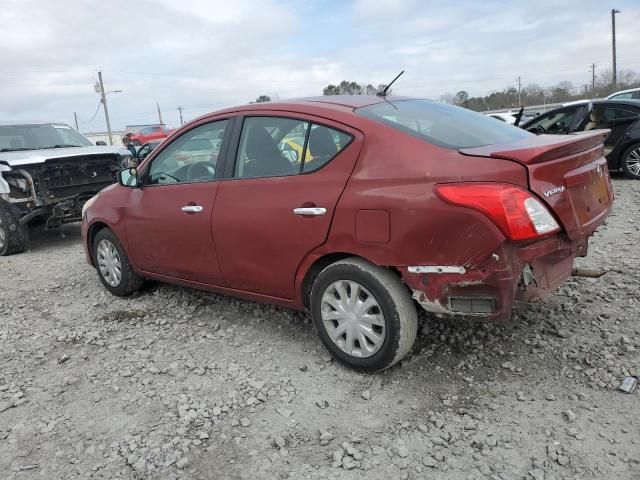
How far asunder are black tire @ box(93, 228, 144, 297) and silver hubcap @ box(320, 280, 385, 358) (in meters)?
2.35

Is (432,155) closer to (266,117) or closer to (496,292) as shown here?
(496,292)

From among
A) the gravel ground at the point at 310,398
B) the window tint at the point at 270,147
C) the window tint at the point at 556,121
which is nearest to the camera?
the gravel ground at the point at 310,398

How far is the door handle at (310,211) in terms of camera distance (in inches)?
120

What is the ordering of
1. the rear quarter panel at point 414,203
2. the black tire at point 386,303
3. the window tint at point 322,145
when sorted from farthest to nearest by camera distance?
1. the window tint at point 322,145
2. the black tire at point 386,303
3. the rear quarter panel at point 414,203

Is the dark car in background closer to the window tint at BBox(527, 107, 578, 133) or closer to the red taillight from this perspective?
the window tint at BBox(527, 107, 578, 133)

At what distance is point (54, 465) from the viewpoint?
2.58 meters

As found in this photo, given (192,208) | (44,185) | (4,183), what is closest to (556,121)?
(192,208)

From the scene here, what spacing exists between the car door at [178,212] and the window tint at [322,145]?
814 millimetres

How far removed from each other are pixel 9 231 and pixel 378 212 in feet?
20.5

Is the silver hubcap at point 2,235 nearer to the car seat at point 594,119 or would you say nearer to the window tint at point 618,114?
the car seat at point 594,119

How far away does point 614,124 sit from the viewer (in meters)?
9.05

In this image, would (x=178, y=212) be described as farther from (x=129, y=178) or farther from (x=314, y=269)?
(x=314, y=269)

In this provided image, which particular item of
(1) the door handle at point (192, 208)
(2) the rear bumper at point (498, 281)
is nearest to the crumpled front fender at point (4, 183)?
(1) the door handle at point (192, 208)

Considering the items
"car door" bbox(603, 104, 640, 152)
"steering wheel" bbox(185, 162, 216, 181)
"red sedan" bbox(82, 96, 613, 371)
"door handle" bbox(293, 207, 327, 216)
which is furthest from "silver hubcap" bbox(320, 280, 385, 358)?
"car door" bbox(603, 104, 640, 152)
